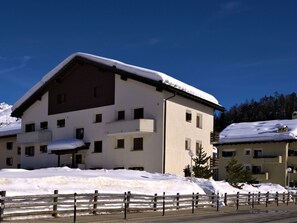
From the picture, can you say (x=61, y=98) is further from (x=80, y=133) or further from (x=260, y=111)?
(x=260, y=111)

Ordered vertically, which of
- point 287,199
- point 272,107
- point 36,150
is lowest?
point 287,199

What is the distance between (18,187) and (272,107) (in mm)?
110400

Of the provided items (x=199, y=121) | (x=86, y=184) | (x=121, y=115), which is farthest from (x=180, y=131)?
(x=86, y=184)

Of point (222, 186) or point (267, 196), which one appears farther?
point (222, 186)

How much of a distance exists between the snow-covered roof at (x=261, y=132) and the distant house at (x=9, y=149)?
27.7m

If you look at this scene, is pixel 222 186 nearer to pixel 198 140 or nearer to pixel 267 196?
pixel 267 196

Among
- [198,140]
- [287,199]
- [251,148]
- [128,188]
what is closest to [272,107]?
[251,148]

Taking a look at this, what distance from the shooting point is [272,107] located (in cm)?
12488

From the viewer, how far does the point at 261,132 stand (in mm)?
69812

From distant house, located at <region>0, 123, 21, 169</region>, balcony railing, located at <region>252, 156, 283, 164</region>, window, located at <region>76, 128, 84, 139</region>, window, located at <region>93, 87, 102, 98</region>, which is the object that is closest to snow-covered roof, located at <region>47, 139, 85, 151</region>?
window, located at <region>76, 128, 84, 139</region>

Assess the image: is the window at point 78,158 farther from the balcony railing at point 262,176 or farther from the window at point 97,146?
the balcony railing at point 262,176

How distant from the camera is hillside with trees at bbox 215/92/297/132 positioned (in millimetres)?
119250

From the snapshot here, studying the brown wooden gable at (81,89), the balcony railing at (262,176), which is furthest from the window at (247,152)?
the brown wooden gable at (81,89)

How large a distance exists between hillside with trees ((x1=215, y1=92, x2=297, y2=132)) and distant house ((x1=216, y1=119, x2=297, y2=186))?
46.4m
